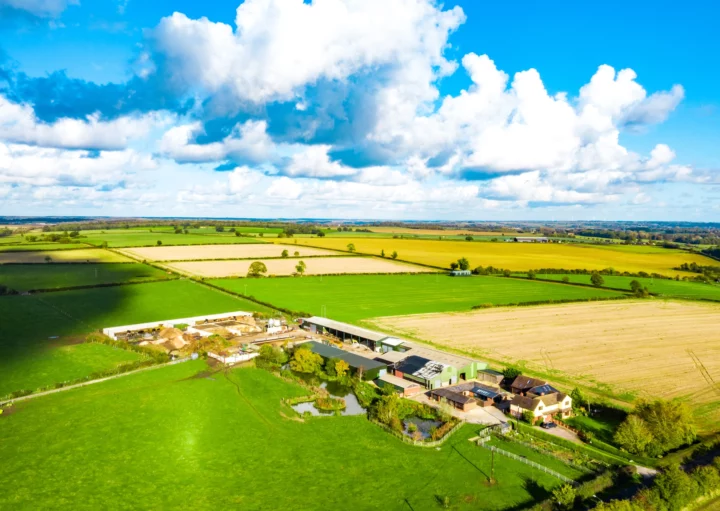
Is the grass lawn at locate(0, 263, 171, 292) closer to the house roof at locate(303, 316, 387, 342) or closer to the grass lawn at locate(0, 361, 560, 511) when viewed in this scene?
the house roof at locate(303, 316, 387, 342)

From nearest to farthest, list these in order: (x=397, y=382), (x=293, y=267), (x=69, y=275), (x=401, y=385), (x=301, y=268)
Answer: (x=401, y=385)
(x=397, y=382)
(x=69, y=275)
(x=301, y=268)
(x=293, y=267)

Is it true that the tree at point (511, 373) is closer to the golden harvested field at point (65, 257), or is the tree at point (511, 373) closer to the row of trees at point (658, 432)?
the row of trees at point (658, 432)

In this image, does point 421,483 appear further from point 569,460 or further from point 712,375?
point 712,375

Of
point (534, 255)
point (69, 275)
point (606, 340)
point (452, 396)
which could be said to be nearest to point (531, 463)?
point (452, 396)

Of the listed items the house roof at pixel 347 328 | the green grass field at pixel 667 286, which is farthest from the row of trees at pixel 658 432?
the green grass field at pixel 667 286

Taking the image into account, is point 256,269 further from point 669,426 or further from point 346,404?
point 669,426
